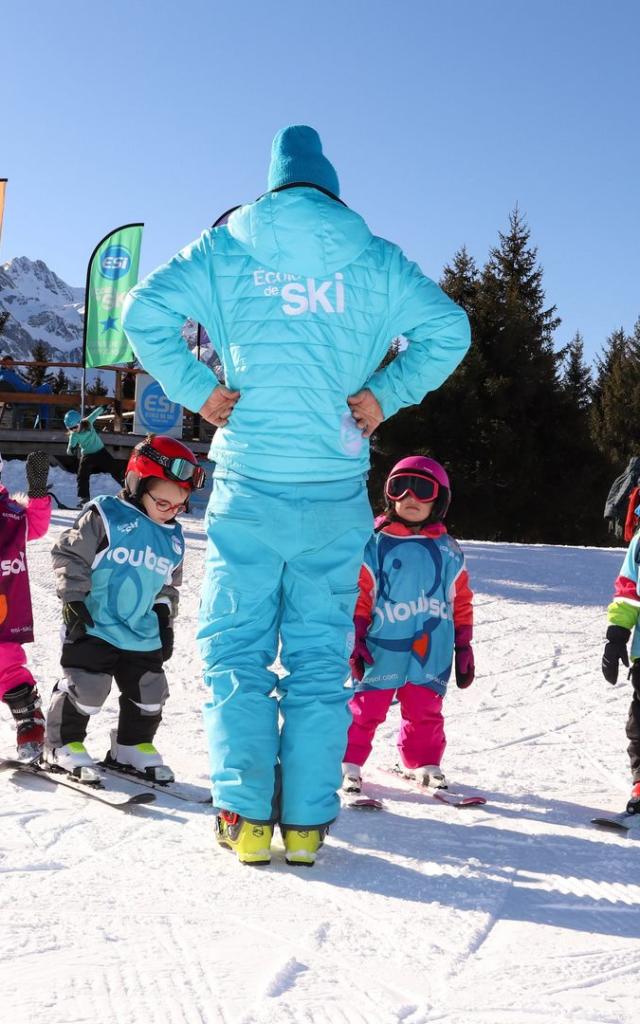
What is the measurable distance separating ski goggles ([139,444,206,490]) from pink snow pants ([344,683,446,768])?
41.1 inches

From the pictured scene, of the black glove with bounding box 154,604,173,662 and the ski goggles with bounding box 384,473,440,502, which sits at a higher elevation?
the ski goggles with bounding box 384,473,440,502

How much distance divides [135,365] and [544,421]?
972 cm

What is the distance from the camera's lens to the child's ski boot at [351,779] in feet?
11.3

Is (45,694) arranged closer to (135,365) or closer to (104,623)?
(104,623)

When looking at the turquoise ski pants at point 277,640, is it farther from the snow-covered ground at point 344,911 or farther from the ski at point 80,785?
the ski at point 80,785

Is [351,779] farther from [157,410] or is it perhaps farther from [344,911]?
[157,410]

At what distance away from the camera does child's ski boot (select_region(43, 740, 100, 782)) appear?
3.37 m

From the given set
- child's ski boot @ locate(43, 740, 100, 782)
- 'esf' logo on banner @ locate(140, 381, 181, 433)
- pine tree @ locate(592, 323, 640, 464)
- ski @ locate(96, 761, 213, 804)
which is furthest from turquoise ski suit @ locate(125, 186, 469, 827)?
pine tree @ locate(592, 323, 640, 464)

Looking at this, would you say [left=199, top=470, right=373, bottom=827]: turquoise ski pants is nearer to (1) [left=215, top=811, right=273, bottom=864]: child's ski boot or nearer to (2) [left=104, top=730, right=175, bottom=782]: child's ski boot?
(1) [left=215, top=811, right=273, bottom=864]: child's ski boot

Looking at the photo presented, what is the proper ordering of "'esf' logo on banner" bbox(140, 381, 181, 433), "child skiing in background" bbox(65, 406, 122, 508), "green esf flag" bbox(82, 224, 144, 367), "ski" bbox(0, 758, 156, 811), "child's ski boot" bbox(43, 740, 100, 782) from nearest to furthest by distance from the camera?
"ski" bbox(0, 758, 156, 811)
"child's ski boot" bbox(43, 740, 100, 782)
"child skiing in background" bbox(65, 406, 122, 508)
"green esf flag" bbox(82, 224, 144, 367)
"'esf' logo on banner" bbox(140, 381, 181, 433)

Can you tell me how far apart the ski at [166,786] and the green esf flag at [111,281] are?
49.9 ft

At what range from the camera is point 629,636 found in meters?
3.51

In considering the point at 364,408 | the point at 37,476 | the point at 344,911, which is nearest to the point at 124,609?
the point at 37,476

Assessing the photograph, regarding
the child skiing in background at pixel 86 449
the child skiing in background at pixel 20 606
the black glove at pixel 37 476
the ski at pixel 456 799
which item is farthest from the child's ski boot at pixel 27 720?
the child skiing in background at pixel 86 449
